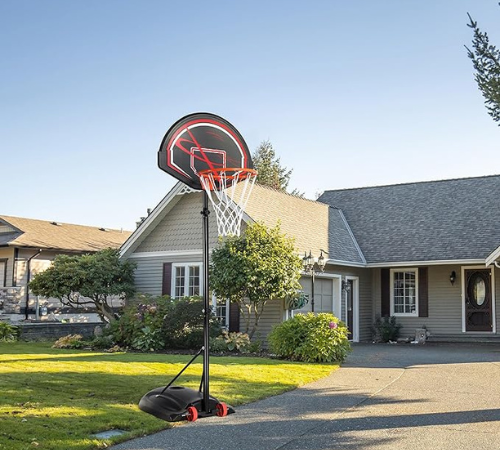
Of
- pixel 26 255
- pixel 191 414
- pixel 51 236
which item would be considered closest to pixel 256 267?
pixel 191 414

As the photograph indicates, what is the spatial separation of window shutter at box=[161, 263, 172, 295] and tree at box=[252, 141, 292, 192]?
78.2 feet

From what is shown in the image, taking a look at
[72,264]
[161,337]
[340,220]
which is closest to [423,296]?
[340,220]

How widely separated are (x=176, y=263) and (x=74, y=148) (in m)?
4.53

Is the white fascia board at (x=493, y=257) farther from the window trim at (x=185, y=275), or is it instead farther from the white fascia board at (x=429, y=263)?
the window trim at (x=185, y=275)

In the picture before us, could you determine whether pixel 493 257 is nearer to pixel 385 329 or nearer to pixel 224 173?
pixel 385 329

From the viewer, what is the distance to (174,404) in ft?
22.0

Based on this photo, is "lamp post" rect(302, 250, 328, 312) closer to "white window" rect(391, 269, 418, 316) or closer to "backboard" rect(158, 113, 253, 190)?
"white window" rect(391, 269, 418, 316)

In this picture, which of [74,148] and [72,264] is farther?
A: [72,264]

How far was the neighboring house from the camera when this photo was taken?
24.1 m

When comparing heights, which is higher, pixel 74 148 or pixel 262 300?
pixel 74 148

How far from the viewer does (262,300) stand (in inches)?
641

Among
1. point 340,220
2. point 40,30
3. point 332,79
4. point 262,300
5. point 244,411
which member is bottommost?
point 244,411

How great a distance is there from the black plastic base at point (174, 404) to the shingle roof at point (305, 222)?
1075 cm

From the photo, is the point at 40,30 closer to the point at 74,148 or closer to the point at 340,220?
the point at 74,148
